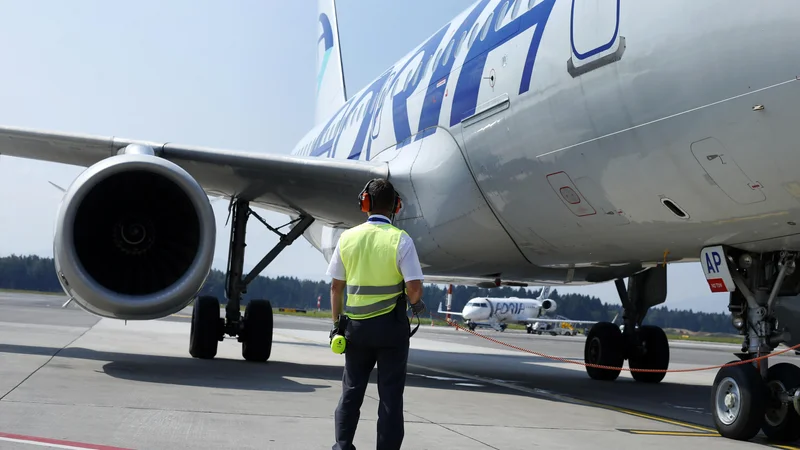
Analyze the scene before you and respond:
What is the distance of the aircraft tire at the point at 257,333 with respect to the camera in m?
10.1

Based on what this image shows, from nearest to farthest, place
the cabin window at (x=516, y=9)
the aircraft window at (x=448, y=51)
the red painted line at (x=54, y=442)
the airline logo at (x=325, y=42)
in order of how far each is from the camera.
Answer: the red painted line at (x=54, y=442), the cabin window at (x=516, y=9), the aircraft window at (x=448, y=51), the airline logo at (x=325, y=42)

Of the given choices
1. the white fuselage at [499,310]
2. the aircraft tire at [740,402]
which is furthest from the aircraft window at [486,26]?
the white fuselage at [499,310]

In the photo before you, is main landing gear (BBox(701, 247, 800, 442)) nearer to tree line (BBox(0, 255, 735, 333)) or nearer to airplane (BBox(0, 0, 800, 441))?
airplane (BBox(0, 0, 800, 441))

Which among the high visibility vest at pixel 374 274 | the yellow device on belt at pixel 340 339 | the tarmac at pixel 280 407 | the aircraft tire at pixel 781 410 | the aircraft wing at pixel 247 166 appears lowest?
the tarmac at pixel 280 407

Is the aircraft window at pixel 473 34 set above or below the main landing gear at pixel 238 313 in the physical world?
above

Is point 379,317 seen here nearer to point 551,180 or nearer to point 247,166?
point 551,180

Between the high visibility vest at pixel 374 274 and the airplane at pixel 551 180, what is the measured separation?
222 centimetres

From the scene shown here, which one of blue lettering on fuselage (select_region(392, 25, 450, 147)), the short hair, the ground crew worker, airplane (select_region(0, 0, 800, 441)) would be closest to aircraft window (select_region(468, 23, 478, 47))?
airplane (select_region(0, 0, 800, 441))

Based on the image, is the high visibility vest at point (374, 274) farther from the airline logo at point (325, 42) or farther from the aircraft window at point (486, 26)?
the airline logo at point (325, 42)

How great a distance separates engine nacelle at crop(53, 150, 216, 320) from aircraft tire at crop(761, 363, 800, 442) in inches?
171

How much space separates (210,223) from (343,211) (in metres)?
2.74

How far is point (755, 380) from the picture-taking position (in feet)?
17.3

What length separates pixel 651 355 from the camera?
10.6 metres

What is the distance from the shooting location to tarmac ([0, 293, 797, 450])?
436 centimetres
